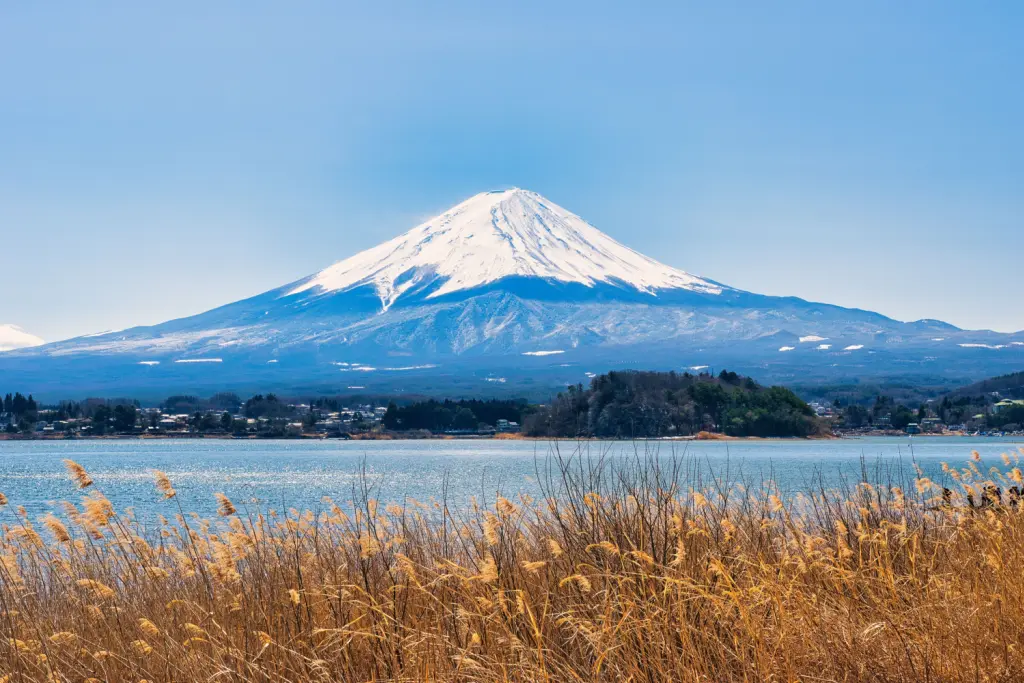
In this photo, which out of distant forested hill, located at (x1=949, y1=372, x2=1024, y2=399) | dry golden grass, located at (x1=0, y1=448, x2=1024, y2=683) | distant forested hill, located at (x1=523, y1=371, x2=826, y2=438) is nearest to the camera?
dry golden grass, located at (x1=0, y1=448, x2=1024, y2=683)

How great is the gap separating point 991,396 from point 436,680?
7568 inches

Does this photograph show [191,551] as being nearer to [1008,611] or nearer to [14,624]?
[14,624]

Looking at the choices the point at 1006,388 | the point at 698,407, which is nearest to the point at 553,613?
the point at 698,407

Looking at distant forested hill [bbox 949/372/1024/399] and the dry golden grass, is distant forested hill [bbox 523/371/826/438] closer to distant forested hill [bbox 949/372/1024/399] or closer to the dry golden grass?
distant forested hill [bbox 949/372/1024/399]

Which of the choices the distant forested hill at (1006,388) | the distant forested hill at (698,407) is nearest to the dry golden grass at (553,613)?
the distant forested hill at (698,407)

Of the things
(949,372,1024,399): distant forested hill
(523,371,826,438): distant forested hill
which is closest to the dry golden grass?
(523,371,826,438): distant forested hill

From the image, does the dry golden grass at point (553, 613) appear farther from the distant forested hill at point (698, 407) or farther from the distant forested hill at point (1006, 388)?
the distant forested hill at point (1006, 388)

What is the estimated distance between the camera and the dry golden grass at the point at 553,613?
6.21 m

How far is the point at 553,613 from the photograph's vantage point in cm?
722

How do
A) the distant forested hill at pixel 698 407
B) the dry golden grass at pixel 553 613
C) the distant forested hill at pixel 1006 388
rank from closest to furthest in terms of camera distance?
the dry golden grass at pixel 553 613 < the distant forested hill at pixel 698 407 < the distant forested hill at pixel 1006 388

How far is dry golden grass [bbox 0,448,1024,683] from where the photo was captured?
621 cm

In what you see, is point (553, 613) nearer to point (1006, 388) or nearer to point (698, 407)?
point (698, 407)

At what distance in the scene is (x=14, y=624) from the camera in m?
7.91

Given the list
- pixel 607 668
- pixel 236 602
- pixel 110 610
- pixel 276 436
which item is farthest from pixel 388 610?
pixel 276 436
